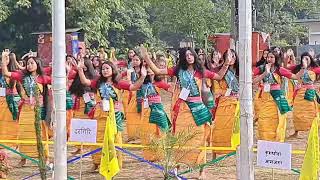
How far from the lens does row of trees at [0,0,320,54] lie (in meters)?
25.6

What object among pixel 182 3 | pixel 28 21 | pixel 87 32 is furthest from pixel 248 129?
pixel 182 3

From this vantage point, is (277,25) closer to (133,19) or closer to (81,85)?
(133,19)

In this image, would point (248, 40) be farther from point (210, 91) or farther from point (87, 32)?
point (87, 32)

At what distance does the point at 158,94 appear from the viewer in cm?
954

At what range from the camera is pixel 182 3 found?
1308 inches

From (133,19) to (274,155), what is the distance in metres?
30.1

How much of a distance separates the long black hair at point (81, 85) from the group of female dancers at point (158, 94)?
0.04 feet

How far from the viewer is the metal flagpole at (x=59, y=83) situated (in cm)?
575

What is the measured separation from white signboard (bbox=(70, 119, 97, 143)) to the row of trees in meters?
14.7

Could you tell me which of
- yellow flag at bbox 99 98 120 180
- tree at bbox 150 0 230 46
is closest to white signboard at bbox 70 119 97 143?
yellow flag at bbox 99 98 120 180

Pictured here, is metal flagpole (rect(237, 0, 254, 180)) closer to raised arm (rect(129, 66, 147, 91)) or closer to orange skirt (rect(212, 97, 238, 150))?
raised arm (rect(129, 66, 147, 91))

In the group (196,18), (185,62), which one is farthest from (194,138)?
(196,18)

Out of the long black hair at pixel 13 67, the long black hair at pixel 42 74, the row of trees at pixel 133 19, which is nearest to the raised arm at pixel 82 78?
the long black hair at pixel 42 74

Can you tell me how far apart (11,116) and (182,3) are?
23.5 metres
